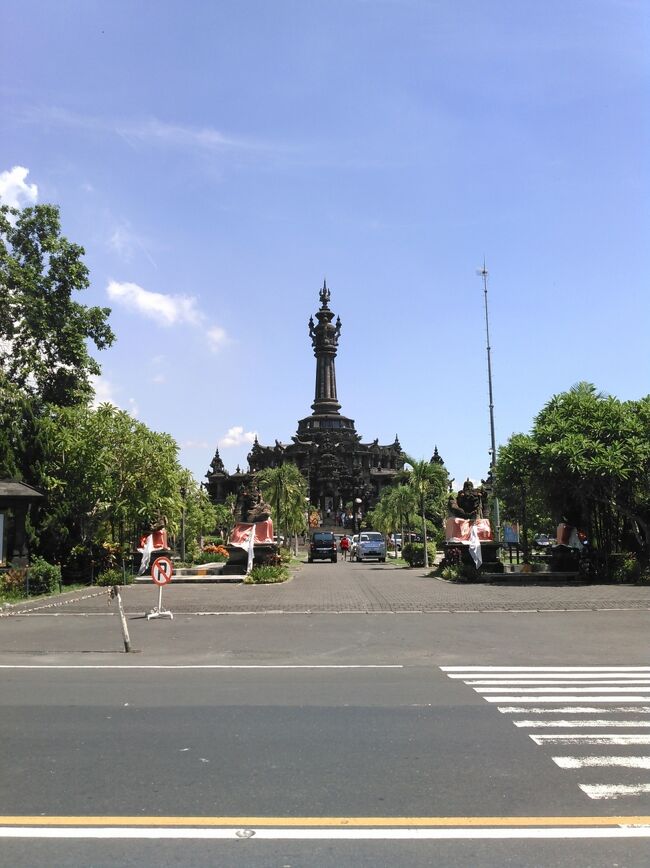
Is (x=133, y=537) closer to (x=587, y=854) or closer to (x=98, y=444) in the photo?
(x=98, y=444)

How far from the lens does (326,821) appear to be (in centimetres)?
497

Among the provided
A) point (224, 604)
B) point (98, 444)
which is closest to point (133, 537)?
point (98, 444)

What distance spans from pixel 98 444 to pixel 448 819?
82.7 ft

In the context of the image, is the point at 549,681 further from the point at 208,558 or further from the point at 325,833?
the point at 208,558

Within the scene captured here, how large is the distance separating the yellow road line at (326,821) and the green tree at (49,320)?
32.9 metres

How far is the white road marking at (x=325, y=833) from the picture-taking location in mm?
4723

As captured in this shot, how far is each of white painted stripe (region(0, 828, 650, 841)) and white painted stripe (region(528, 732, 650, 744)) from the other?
6.76 ft

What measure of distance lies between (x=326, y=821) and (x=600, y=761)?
8.78 feet

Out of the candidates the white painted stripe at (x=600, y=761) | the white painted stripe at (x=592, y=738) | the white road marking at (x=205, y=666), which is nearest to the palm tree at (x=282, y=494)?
the white road marking at (x=205, y=666)

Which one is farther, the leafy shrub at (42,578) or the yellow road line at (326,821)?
the leafy shrub at (42,578)

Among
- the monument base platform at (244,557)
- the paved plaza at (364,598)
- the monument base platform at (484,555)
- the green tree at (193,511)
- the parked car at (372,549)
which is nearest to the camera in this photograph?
the paved plaza at (364,598)

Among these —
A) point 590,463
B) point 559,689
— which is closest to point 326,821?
point 559,689

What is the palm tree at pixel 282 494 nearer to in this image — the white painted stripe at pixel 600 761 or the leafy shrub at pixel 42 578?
the leafy shrub at pixel 42 578

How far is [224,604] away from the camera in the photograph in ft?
66.9
